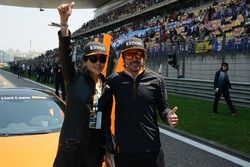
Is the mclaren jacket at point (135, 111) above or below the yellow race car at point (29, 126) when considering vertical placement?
above

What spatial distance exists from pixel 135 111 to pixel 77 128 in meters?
0.45

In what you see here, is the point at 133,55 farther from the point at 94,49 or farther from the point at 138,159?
the point at 138,159

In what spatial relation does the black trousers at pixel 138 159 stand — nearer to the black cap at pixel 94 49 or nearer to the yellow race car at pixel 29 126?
the black cap at pixel 94 49

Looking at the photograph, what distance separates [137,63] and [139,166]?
2.56 ft

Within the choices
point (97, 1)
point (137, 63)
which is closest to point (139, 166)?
point (137, 63)

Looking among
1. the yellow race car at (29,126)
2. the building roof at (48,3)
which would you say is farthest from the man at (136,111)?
the building roof at (48,3)

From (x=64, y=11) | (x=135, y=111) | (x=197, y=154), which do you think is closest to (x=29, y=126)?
(x=64, y=11)

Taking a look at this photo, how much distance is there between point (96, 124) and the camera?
3.03 m

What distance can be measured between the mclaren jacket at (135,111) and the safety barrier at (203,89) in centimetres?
1011

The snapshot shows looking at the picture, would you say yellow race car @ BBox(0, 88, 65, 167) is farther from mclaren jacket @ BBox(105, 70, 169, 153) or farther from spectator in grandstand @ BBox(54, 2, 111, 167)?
mclaren jacket @ BBox(105, 70, 169, 153)

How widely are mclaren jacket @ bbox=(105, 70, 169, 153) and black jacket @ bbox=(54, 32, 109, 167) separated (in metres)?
0.15

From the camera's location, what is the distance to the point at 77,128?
3.00 meters

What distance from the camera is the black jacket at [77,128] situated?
2982 millimetres

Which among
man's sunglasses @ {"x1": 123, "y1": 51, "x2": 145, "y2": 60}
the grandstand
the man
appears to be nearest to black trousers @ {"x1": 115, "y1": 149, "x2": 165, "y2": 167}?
the man
